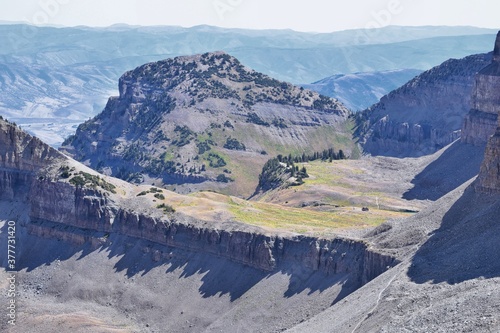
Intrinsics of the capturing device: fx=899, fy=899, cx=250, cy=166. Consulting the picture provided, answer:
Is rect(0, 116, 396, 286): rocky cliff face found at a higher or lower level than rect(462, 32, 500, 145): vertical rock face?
lower

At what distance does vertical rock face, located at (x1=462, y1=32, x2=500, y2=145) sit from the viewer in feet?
608

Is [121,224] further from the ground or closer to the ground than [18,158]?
closer to the ground

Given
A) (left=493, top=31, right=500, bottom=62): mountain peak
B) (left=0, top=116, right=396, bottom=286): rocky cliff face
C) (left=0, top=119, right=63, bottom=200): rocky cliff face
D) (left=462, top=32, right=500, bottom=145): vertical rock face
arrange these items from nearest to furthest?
(left=0, top=116, right=396, bottom=286): rocky cliff face, (left=0, top=119, right=63, bottom=200): rocky cliff face, (left=493, top=31, right=500, bottom=62): mountain peak, (left=462, top=32, right=500, bottom=145): vertical rock face

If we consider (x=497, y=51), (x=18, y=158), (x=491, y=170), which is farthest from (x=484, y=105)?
(x=18, y=158)

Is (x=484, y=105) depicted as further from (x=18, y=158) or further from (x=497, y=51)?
(x=18, y=158)

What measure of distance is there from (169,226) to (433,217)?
→ 1543 inches

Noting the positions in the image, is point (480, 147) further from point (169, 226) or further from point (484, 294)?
point (484, 294)

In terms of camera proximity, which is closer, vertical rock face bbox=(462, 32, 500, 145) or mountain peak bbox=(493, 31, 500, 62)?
mountain peak bbox=(493, 31, 500, 62)

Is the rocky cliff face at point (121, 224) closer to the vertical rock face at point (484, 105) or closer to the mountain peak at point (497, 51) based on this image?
the vertical rock face at point (484, 105)

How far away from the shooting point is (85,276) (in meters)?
124

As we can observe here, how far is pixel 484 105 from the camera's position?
190 metres

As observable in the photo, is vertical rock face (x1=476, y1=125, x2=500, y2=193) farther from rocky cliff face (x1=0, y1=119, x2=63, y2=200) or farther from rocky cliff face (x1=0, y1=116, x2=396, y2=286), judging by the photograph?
rocky cliff face (x1=0, y1=119, x2=63, y2=200)

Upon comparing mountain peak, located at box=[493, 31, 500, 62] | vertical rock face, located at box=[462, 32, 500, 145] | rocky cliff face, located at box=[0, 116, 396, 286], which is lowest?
rocky cliff face, located at box=[0, 116, 396, 286]

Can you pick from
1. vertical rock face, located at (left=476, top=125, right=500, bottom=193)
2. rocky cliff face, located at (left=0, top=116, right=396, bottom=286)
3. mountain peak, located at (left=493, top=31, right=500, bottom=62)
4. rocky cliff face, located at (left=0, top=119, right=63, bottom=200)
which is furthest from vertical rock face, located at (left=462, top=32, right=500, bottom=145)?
rocky cliff face, located at (left=0, top=119, right=63, bottom=200)
